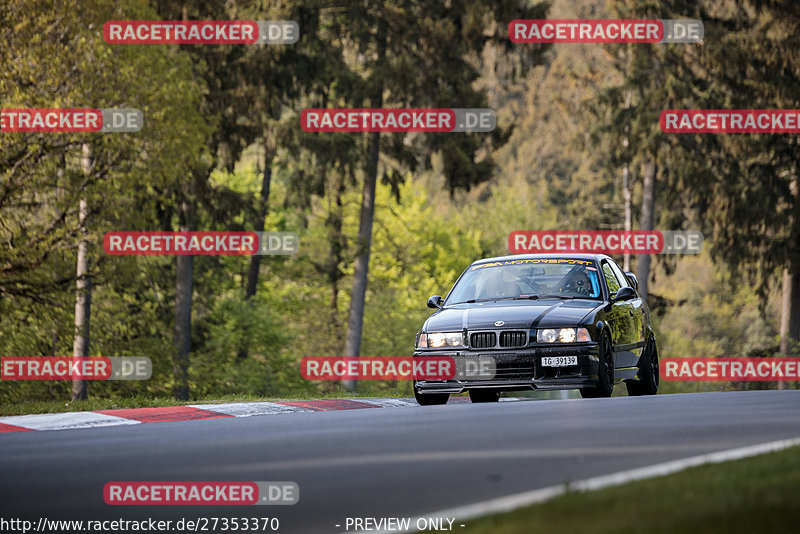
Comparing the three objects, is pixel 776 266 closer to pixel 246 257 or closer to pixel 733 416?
pixel 246 257

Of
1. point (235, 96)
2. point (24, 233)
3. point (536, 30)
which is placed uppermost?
point (536, 30)

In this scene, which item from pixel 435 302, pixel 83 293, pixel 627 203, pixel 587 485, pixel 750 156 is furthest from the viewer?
pixel 627 203

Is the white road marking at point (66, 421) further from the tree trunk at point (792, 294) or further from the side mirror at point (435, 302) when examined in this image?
the tree trunk at point (792, 294)

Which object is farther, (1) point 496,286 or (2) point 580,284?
(1) point 496,286

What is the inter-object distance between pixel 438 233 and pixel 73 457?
57.2 metres

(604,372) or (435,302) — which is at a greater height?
(435,302)

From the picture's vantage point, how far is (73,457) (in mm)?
9312

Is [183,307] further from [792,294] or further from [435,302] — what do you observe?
[435,302]

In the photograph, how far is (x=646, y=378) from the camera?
16.9 metres

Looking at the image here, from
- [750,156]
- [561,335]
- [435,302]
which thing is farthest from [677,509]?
[750,156]

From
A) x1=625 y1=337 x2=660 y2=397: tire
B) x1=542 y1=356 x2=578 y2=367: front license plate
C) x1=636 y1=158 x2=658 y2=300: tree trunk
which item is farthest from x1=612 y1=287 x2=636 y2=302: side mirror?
x1=636 y1=158 x2=658 y2=300: tree trunk

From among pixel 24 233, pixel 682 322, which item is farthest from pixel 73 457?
pixel 682 322

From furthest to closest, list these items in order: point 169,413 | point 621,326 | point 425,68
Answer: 1. point 425,68
2. point 621,326
3. point 169,413

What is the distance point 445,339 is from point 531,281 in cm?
196
